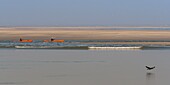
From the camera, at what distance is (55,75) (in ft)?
81.8

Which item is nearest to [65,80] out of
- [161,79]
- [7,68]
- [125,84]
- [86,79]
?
[86,79]

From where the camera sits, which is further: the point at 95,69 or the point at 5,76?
the point at 95,69

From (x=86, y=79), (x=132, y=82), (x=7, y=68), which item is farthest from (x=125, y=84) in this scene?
(x=7, y=68)

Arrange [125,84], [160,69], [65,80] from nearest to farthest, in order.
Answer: [125,84] → [65,80] → [160,69]

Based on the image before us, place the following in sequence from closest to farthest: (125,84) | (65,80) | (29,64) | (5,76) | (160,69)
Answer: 1. (125,84)
2. (65,80)
3. (5,76)
4. (160,69)
5. (29,64)

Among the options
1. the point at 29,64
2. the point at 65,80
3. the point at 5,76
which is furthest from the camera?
the point at 29,64

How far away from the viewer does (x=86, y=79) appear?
75.9 ft

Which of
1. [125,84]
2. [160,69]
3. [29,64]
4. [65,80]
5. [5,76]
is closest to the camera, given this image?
[125,84]

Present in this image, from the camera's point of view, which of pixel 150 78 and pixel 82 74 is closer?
pixel 150 78

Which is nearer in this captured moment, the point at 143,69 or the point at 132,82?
the point at 132,82

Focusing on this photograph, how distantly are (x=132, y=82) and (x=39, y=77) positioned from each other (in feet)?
15.8

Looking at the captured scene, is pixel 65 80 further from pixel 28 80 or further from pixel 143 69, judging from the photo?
pixel 143 69

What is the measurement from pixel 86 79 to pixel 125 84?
95.8 inches

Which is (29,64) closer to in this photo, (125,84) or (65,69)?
(65,69)
